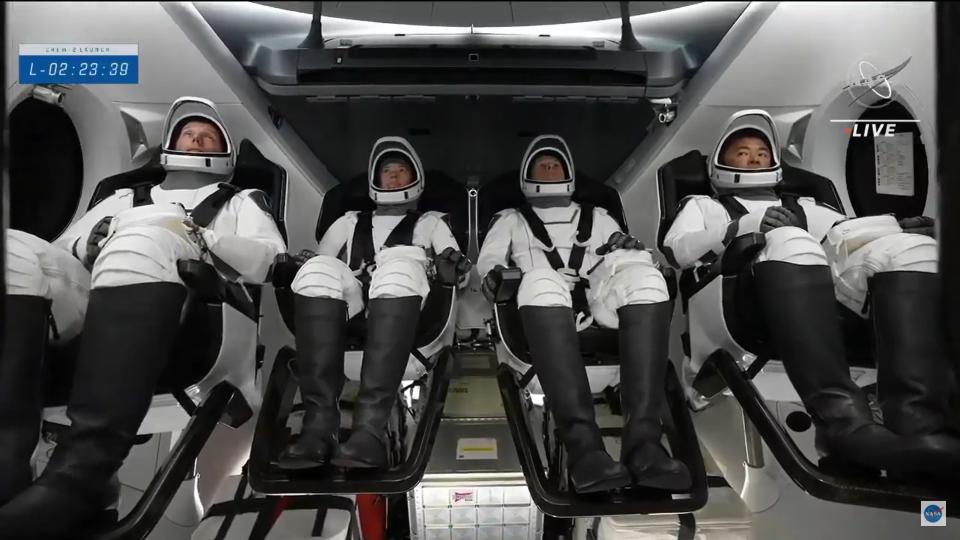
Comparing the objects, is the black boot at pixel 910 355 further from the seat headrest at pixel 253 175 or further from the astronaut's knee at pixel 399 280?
the seat headrest at pixel 253 175

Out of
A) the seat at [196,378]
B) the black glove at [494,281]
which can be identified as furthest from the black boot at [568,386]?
the seat at [196,378]

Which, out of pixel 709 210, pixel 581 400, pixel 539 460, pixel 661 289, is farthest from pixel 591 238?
pixel 539 460

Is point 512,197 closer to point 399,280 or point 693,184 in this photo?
point 693,184

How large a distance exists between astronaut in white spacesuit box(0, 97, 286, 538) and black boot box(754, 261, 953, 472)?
1.48m

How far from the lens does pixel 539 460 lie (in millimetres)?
1568

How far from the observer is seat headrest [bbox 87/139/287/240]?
2016 mm

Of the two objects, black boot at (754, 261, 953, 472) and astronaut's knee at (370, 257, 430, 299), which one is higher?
astronaut's knee at (370, 257, 430, 299)

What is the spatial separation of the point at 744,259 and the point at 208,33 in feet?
6.02

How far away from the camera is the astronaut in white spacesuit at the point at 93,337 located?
128 centimetres

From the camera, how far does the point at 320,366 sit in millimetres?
1579

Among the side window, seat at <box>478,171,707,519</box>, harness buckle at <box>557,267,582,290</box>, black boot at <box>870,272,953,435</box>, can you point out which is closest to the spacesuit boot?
black boot at <box>870,272,953,435</box>

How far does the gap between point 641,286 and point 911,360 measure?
25.8 inches

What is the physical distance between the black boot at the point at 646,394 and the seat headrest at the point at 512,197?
29.3 inches

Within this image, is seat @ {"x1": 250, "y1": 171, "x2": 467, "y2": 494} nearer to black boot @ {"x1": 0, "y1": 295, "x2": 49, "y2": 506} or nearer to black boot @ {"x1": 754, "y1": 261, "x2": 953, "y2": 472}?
black boot @ {"x1": 0, "y1": 295, "x2": 49, "y2": 506}
